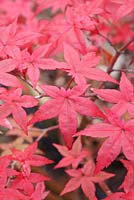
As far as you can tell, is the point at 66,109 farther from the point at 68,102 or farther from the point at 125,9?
the point at 125,9

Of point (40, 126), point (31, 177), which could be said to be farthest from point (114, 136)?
point (40, 126)

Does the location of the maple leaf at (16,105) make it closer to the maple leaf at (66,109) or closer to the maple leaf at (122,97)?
the maple leaf at (66,109)

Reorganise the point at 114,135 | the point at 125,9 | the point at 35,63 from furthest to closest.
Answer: the point at 125,9
the point at 35,63
the point at 114,135

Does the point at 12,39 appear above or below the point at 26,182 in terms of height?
above

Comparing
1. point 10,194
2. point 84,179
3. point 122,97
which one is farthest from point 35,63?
point 84,179

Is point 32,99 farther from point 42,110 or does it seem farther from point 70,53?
point 70,53

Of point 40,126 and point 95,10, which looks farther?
point 40,126

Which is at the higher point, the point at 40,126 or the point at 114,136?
the point at 114,136
